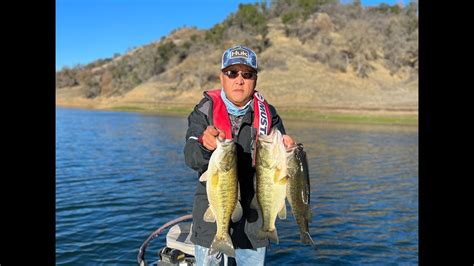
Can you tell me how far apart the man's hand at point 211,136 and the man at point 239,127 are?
0.91ft

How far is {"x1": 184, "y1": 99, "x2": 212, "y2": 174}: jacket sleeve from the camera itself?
3.89m

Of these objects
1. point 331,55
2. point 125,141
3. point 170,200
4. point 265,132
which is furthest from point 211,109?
point 331,55

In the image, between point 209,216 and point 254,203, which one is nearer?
point 209,216

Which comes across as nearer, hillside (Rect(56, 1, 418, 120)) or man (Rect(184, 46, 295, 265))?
man (Rect(184, 46, 295, 265))

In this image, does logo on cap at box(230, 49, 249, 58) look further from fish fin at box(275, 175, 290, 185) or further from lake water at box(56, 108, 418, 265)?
lake water at box(56, 108, 418, 265)

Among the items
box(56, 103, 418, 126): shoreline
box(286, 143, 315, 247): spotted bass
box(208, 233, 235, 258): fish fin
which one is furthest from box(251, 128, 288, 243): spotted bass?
box(56, 103, 418, 126): shoreline

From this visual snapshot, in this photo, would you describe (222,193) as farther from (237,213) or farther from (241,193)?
(241,193)

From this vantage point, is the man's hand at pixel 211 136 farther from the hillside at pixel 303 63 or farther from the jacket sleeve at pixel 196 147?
the hillside at pixel 303 63

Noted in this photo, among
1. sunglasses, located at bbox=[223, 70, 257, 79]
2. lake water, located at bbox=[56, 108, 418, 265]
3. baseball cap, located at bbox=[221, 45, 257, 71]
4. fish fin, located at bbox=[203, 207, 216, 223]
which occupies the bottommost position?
lake water, located at bbox=[56, 108, 418, 265]

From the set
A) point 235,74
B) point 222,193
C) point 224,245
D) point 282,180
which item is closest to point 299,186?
point 282,180

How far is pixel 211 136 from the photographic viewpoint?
12.1ft

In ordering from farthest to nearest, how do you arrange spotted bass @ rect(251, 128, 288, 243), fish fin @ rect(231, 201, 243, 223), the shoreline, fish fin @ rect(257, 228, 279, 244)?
1. the shoreline
2. fish fin @ rect(257, 228, 279, 244)
3. fish fin @ rect(231, 201, 243, 223)
4. spotted bass @ rect(251, 128, 288, 243)

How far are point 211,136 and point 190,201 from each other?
10.4 meters

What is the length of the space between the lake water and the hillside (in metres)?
23.2
